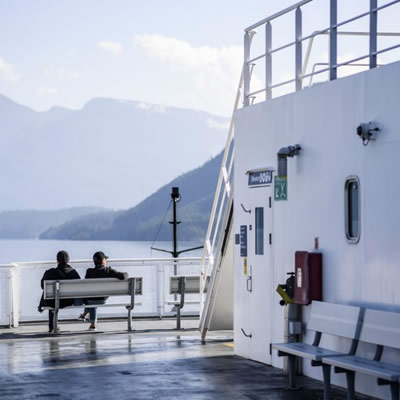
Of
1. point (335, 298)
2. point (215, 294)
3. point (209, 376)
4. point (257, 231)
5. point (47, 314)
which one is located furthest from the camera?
point (47, 314)

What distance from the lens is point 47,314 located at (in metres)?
18.7

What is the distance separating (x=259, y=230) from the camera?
44.0 ft

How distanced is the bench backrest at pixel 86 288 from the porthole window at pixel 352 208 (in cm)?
695

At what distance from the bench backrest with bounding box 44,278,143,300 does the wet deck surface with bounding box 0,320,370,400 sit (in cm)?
66

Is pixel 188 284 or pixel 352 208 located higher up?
pixel 352 208

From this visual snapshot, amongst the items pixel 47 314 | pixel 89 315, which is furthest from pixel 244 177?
pixel 47 314

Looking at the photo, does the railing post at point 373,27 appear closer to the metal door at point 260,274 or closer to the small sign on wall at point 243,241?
the metal door at point 260,274

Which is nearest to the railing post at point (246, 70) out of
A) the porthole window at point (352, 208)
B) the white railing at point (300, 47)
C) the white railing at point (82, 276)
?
the white railing at point (300, 47)

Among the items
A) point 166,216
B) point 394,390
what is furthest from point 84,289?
point 166,216

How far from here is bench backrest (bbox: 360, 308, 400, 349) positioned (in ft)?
31.4

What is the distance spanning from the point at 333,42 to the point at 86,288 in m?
7.28

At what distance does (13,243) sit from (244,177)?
15599 cm

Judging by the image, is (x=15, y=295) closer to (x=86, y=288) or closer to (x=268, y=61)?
(x=86, y=288)

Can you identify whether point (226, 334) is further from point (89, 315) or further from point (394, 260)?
point (394, 260)
